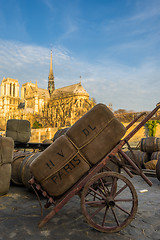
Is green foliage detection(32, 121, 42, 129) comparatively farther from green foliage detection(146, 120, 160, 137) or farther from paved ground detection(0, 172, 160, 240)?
paved ground detection(0, 172, 160, 240)

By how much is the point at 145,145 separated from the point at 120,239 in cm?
875

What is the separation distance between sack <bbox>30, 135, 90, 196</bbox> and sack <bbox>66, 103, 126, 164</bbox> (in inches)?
6.1

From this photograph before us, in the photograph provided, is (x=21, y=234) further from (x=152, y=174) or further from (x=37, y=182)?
(x=152, y=174)

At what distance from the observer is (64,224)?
11.9 feet

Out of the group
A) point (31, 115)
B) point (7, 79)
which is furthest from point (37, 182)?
point (7, 79)

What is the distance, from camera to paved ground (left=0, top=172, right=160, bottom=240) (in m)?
3.19

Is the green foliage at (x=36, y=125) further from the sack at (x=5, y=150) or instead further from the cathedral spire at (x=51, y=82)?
the sack at (x=5, y=150)

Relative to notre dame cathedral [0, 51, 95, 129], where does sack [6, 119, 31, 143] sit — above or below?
below

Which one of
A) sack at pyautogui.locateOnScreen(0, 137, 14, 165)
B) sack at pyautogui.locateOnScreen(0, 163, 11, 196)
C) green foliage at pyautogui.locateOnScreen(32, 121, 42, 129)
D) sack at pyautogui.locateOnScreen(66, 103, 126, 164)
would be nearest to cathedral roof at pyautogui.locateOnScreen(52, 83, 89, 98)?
green foliage at pyautogui.locateOnScreen(32, 121, 42, 129)

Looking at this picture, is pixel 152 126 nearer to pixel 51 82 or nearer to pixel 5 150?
pixel 5 150

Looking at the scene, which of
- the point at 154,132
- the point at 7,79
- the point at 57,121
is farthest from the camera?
the point at 7,79

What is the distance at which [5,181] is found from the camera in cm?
554

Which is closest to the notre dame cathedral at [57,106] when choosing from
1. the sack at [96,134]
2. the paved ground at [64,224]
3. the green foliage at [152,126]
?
the green foliage at [152,126]

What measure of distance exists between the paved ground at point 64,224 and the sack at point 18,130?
5895 millimetres
